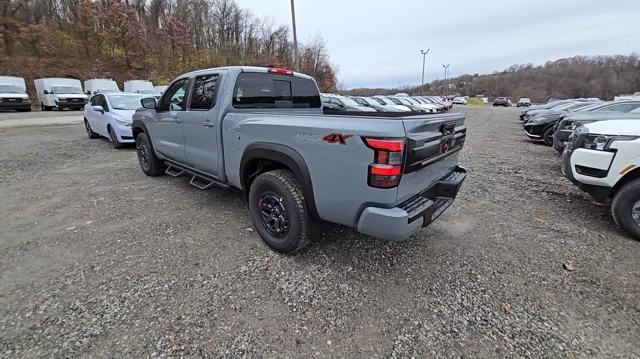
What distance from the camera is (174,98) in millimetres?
4328

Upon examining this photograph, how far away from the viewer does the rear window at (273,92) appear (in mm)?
3484

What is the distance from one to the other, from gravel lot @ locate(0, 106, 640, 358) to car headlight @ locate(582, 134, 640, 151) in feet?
3.08

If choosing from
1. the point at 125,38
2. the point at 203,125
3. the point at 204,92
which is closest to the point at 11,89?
the point at 125,38

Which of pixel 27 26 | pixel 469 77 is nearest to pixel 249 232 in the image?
pixel 27 26

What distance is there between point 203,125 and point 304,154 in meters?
1.76

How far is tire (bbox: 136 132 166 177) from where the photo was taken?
523 cm

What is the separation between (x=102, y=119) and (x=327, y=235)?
27.7 ft

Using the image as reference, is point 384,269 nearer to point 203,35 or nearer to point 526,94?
point 203,35

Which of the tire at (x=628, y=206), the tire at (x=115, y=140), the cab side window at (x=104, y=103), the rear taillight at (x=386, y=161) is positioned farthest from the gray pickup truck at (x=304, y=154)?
the cab side window at (x=104, y=103)

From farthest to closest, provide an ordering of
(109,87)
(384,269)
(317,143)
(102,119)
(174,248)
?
(109,87), (102,119), (174,248), (384,269), (317,143)

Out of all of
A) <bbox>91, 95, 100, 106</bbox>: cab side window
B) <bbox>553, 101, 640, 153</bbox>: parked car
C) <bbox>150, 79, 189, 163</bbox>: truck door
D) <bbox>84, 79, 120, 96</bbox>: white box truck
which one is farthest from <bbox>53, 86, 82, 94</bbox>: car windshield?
<bbox>553, 101, 640, 153</bbox>: parked car

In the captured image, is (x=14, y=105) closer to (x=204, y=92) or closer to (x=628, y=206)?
(x=204, y=92)

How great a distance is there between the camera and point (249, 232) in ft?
11.3

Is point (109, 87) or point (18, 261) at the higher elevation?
point (109, 87)
